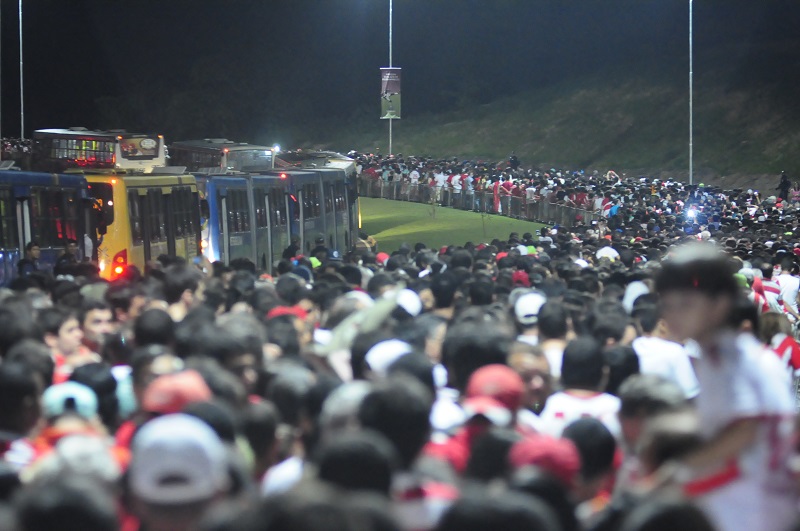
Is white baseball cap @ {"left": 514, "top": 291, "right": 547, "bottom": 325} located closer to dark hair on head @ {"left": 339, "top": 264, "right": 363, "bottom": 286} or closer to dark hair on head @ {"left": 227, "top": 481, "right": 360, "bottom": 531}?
dark hair on head @ {"left": 339, "top": 264, "right": 363, "bottom": 286}

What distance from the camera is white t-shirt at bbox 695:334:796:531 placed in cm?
464

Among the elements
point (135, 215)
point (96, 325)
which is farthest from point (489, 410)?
point (135, 215)

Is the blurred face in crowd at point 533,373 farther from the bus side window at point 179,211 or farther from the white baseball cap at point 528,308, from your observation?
the bus side window at point 179,211

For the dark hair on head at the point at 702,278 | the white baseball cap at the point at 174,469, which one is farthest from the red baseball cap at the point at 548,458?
the white baseball cap at the point at 174,469

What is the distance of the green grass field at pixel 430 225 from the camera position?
36.3 metres

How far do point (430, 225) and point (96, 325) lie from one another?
3138cm

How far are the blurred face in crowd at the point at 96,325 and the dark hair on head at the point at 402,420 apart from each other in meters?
4.66

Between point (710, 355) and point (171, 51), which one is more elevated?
point (171, 51)

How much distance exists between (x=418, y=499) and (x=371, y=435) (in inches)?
12.7

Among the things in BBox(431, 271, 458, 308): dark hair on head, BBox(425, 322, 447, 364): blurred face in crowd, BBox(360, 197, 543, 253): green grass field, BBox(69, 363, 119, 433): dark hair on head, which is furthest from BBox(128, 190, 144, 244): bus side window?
BBox(69, 363, 119, 433): dark hair on head

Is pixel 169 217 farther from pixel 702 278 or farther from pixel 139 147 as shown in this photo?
pixel 702 278

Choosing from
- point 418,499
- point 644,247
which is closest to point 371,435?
point 418,499

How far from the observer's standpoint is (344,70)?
3332 inches

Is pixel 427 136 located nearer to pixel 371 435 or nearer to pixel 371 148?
pixel 371 148
